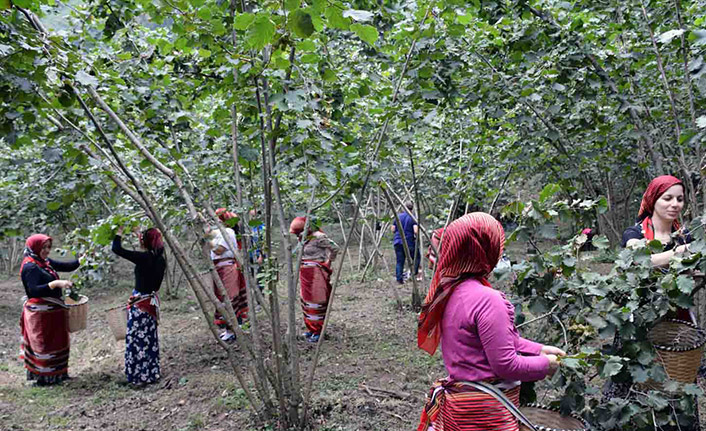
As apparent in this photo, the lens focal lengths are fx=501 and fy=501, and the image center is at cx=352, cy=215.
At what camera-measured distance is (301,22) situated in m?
1.93

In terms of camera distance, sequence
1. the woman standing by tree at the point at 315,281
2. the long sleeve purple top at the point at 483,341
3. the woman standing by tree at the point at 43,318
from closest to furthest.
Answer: the long sleeve purple top at the point at 483,341 < the woman standing by tree at the point at 43,318 < the woman standing by tree at the point at 315,281

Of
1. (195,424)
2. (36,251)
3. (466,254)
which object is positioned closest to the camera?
(466,254)

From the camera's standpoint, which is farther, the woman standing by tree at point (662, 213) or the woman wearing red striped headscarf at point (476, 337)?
the woman standing by tree at point (662, 213)

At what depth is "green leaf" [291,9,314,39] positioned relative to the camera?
192 cm

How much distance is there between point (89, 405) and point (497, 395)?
177 inches

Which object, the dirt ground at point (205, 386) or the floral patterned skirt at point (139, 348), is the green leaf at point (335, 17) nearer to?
the dirt ground at point (205, 386)

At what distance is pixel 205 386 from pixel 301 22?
4192 millimetres

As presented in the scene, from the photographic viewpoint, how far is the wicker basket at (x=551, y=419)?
84.8 inches

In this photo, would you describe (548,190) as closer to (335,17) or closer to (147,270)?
(335,17)

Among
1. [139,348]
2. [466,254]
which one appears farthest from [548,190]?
[139,348]

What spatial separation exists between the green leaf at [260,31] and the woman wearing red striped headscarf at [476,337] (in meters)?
1.05

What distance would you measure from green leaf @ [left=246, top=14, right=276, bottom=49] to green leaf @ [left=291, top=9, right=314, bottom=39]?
12 centimetres

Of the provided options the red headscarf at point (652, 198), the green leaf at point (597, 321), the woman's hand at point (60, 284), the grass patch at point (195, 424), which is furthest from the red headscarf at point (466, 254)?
the woman's hand at point (60, 284)

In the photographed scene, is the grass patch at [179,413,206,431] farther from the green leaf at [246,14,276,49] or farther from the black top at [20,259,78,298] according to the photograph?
the green leaf at [246,14,276,49]
